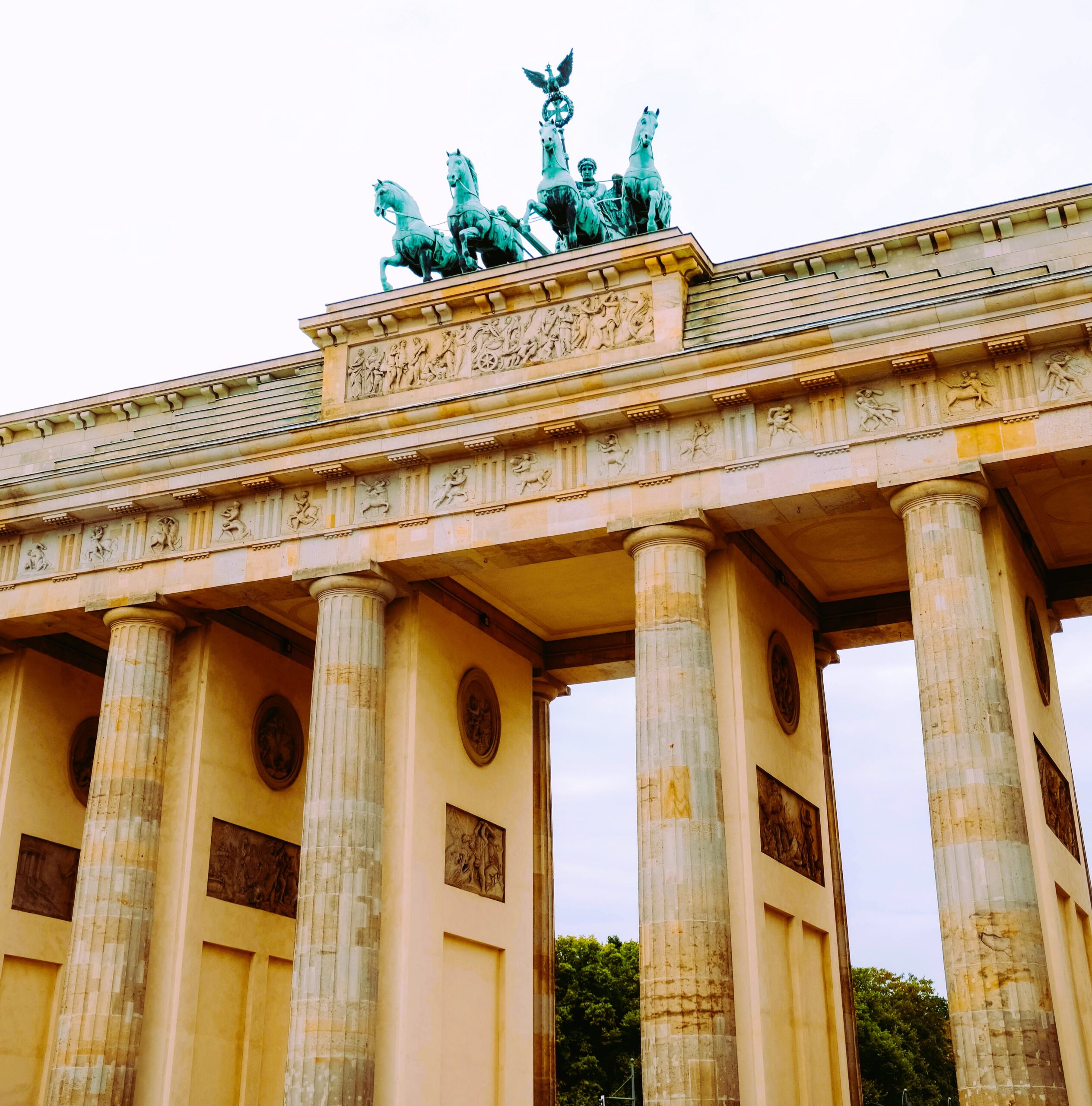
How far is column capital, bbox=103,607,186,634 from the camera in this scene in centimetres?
2470

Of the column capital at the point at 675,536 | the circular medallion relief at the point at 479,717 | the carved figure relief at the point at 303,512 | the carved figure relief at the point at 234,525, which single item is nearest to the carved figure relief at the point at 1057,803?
the column capital at the point at 675,536

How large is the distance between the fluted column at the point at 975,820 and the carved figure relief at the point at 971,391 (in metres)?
1.21

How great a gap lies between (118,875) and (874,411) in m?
14.3

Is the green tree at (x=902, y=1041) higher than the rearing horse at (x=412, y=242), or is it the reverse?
the rearing horse at (x=412, y=242)

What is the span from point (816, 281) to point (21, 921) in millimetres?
18922

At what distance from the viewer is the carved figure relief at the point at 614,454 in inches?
863

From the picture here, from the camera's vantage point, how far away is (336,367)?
2511 centimetres

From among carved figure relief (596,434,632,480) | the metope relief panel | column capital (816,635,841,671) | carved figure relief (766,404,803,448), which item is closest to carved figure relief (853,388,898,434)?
carved figure relief (766,404,803,448)

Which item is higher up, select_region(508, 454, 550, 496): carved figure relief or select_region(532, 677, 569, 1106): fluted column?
select_region(508, 454, 550, 496): carved figure relief

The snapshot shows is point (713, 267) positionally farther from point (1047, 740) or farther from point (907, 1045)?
point (907, 1045)

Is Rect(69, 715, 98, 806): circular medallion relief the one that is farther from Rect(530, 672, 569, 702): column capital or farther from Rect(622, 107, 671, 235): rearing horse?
Rect(622, 107, 671, 235): rearing horse

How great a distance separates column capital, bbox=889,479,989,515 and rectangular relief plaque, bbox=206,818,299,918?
12.4 m

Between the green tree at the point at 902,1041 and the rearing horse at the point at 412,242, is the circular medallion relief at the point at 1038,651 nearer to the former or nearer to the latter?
the rearing horse at the point at 412,242

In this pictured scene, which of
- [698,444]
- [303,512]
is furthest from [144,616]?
[698,444]
